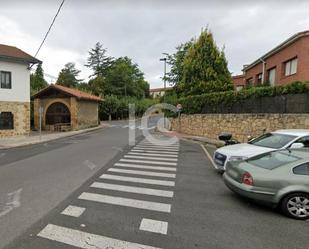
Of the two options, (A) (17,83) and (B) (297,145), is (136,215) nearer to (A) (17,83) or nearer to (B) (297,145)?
(B) (297,145)

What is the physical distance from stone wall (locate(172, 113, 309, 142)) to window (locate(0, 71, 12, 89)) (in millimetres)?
16740

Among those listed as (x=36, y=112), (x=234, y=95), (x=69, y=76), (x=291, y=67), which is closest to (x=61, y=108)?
(x=36, y=112)

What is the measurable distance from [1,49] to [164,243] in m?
25.0

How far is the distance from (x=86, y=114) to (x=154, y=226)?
94.3 feet

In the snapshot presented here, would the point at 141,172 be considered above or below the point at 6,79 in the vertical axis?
below

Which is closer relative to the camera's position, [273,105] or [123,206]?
[123,206]

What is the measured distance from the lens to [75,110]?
29.0 metres

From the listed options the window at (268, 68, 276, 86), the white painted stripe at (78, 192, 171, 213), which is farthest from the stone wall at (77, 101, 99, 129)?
the white painted stripe at (78, 192, 171, 213)

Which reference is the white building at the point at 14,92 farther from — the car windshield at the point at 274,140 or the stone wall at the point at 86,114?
the car windshield at the point at 274,140

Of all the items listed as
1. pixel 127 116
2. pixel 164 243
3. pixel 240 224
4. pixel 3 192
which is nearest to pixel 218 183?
pixel 240 224

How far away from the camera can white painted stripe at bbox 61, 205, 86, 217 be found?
5.00m

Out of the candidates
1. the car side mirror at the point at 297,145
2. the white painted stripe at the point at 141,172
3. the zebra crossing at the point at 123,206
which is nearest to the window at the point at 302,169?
the car side mirror at the point at 297,145

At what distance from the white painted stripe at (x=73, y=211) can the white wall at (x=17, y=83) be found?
1990 cm

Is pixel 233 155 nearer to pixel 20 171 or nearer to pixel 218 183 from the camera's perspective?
pixel 218 183
